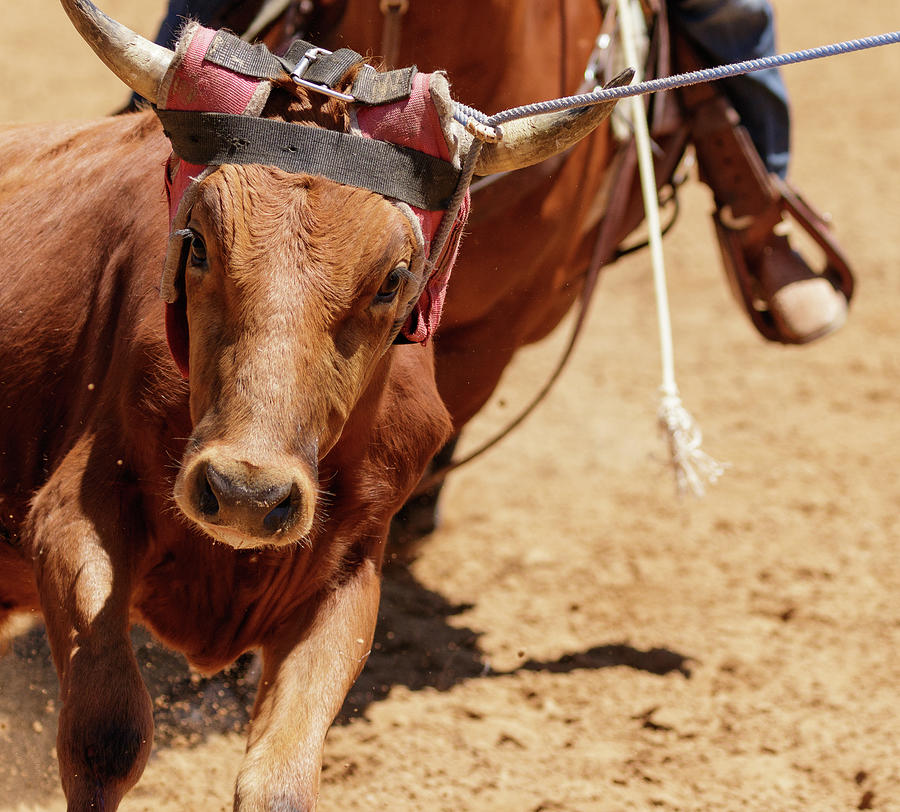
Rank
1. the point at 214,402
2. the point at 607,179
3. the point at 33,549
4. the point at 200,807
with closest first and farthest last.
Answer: the point at 214,402 → the point at 33,549 → the point at 200,807 → the point at 607,179

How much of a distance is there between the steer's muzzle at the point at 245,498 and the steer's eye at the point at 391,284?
37cm

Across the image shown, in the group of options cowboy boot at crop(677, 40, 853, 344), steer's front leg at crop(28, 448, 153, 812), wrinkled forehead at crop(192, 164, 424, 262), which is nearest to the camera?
wrinkled forehead at crop(192, 164, 424, 262)

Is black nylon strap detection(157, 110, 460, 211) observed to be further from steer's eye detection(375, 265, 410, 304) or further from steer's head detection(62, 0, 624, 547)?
steer's eye detection(375, 265, 410, 304)

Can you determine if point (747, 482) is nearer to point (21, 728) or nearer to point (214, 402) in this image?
point (21, 728)

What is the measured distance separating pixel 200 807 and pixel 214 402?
176 cm

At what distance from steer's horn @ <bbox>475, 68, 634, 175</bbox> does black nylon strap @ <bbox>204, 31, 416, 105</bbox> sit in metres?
0.21

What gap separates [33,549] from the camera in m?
2.88

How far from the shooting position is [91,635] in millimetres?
2666

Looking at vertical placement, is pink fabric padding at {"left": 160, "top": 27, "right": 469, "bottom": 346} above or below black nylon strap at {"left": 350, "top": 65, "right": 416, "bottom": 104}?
below

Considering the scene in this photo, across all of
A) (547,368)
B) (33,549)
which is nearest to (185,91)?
(33,549)

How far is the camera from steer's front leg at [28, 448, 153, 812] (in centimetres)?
261

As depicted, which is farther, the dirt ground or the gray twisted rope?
the dirt ground

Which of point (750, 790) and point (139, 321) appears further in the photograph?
point (750, 790)

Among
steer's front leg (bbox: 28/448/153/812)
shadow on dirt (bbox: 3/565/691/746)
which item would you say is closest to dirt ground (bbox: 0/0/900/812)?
shadow on dirt (bbox: 3/565/691/746)
